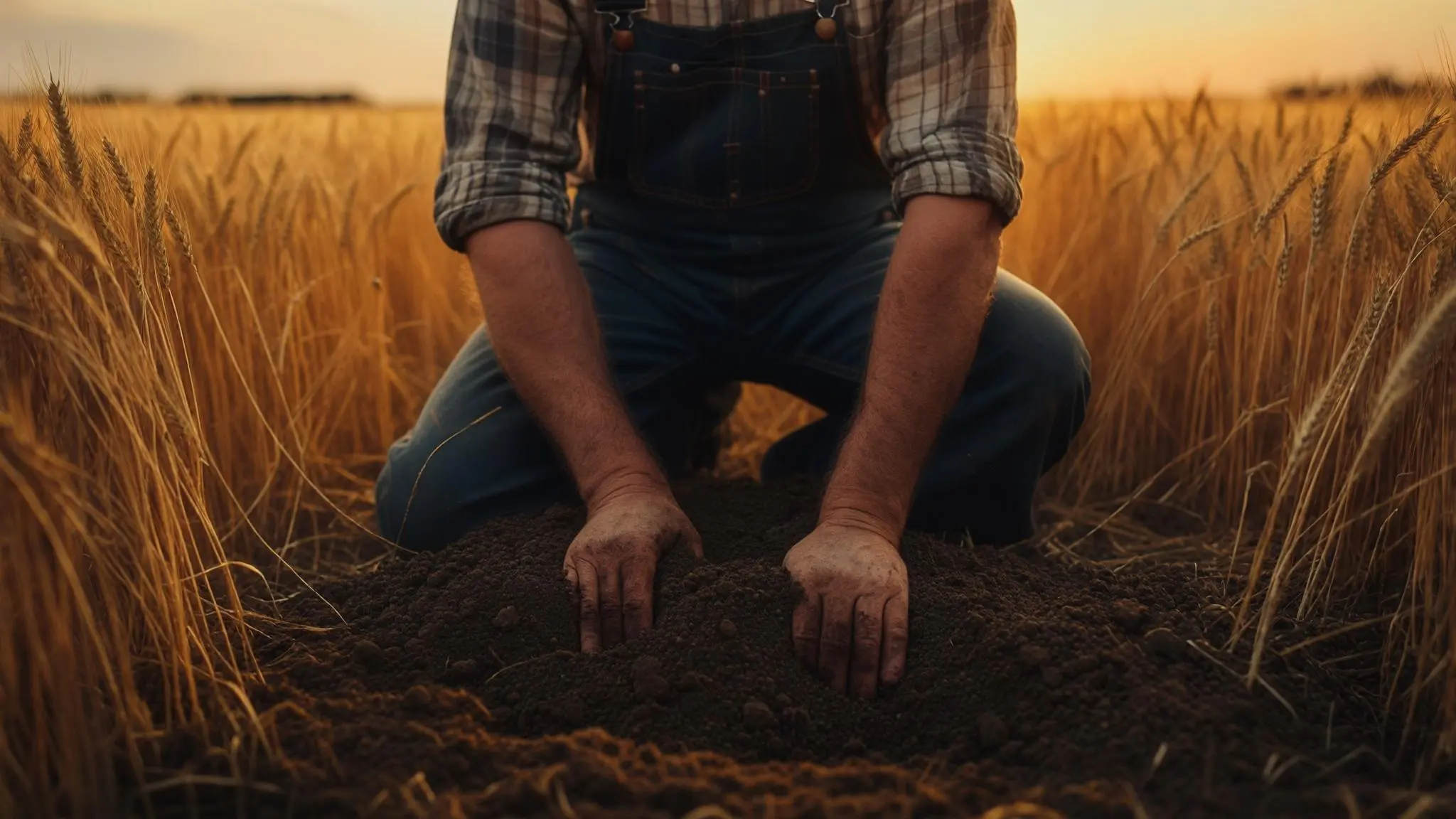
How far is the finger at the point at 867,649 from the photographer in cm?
128

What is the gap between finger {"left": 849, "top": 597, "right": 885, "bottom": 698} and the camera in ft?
4.20

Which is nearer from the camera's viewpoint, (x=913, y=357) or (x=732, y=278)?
(x=913, y=357)

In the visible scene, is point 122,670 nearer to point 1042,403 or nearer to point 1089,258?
point 1042,403

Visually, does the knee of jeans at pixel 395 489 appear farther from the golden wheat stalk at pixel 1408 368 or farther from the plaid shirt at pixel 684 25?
the golden wheat stalk at pixel 1408 368

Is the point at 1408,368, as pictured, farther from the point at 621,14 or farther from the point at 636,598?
the point at 621,14

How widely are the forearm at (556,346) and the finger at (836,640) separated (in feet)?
1.18

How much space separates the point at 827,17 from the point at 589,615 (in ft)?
3.39

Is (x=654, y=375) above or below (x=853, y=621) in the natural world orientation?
above

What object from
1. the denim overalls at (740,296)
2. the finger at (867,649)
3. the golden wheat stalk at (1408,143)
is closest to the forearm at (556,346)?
the denim overalls at (740,296)

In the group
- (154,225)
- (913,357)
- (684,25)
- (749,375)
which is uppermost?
(684,25)

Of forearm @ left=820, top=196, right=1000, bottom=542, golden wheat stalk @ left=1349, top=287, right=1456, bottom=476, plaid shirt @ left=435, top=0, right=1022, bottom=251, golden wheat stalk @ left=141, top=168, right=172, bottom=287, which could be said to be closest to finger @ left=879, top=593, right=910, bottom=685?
forearm @ left=820, top=196, right=1000, bottom=542

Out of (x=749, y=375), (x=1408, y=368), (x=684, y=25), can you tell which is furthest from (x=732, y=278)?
(x=1408, y=368)

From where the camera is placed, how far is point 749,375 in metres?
2.09

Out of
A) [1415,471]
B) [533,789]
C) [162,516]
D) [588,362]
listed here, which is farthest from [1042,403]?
[162,516]
